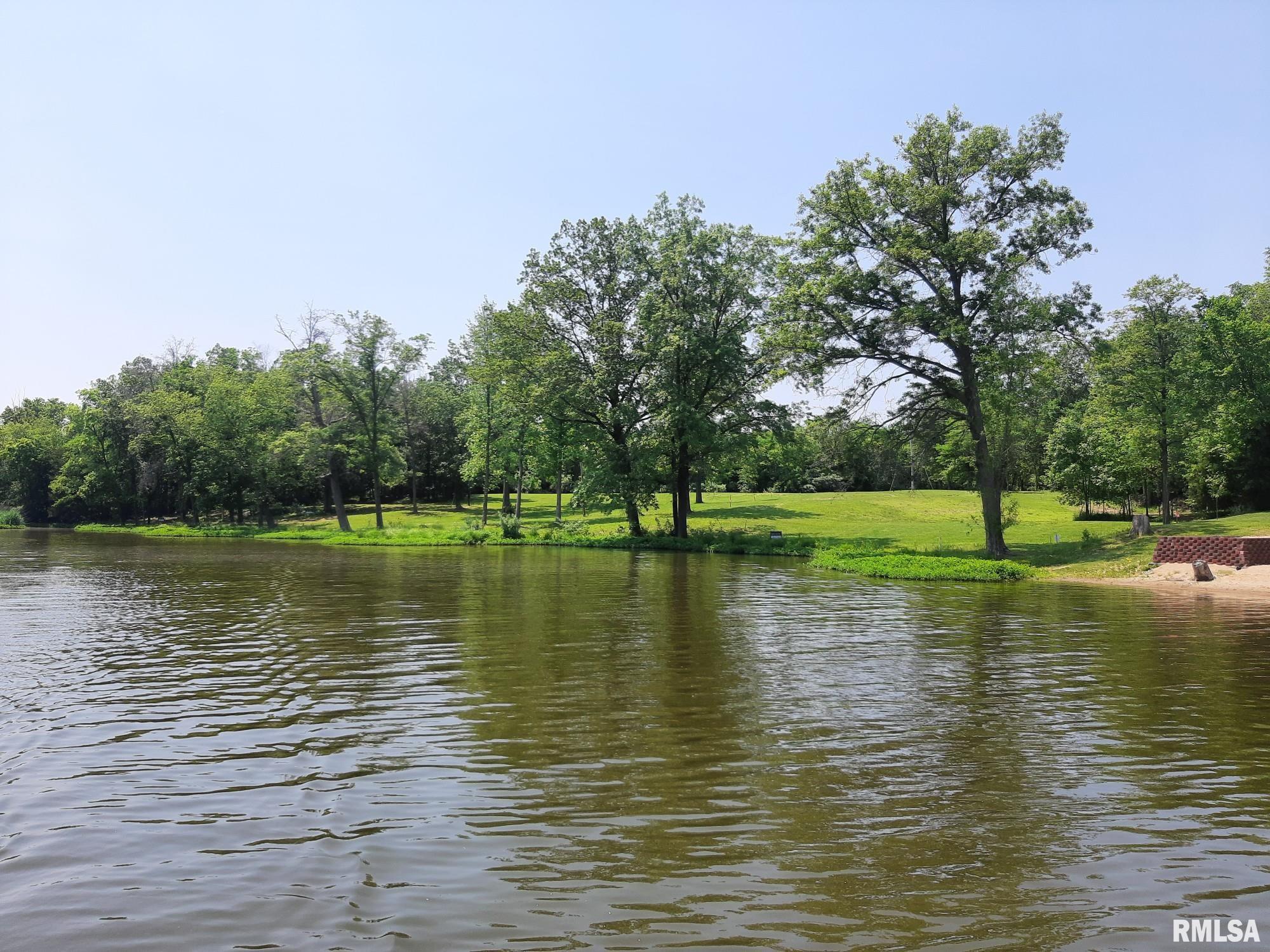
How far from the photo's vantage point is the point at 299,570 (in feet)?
107

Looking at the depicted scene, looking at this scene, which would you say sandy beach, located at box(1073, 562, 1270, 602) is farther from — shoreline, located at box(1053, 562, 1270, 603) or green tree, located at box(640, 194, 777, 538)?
green tree, located at box(640, 194, 777, 538)

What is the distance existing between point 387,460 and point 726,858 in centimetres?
6123

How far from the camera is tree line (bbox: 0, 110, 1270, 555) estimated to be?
34719 millimetres

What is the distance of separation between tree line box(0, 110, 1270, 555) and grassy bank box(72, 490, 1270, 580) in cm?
250

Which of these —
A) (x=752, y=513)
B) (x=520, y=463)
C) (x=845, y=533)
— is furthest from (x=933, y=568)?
(x=520, y=463)

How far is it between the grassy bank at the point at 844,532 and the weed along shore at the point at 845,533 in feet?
0.31

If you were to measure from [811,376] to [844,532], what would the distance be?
46.1 ft

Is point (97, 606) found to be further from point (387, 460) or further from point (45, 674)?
point (387, 460)

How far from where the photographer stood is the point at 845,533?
47750 mm

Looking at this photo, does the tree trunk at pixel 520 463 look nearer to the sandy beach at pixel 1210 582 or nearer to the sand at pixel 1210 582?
the sandy beach at pixel 1210 582

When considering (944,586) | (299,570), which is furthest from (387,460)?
(944,586)

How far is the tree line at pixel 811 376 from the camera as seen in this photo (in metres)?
34.7

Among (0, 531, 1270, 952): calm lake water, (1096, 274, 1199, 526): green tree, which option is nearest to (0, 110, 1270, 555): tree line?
(1096, 274, 1199, 526): green tree

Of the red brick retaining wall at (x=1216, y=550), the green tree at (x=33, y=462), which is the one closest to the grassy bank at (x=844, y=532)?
the red brick retaining wall at (x=1216, y=550)
